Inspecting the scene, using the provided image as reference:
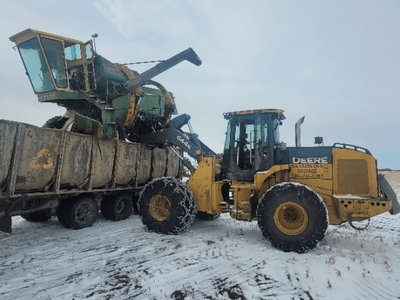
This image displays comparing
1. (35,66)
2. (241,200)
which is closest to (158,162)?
(241,200)

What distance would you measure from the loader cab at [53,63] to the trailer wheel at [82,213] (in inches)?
127

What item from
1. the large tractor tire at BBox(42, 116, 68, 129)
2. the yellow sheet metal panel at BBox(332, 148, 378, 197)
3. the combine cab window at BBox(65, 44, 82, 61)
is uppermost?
the combine cab window at BBox(65, 44, 82, 61)

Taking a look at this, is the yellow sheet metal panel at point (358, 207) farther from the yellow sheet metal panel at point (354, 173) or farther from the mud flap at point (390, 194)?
the mud flap at point (390, 194)

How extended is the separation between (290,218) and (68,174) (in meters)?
5.23

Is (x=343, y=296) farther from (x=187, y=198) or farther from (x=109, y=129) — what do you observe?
(x=109, y=129)

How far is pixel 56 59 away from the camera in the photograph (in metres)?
7.98

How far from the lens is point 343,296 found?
3305mm

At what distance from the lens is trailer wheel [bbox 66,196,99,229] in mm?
6746

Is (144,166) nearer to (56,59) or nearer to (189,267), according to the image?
(56,59)

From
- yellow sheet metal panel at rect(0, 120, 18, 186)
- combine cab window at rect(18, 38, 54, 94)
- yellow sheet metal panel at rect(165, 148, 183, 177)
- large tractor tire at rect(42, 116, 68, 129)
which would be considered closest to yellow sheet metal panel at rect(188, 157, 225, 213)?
yellow sheet metal panel at rect(165, 148, 183, 177)

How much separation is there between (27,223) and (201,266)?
5920 millimetres

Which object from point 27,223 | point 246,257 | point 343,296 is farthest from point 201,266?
point 27,223

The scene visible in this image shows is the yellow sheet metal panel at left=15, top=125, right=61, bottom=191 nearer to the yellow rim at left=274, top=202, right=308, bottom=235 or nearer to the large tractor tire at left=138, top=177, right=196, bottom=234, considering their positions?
the large tractor tire at left=138, top=177, right=196, bottom=234

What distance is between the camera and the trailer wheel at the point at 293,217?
498 cm
